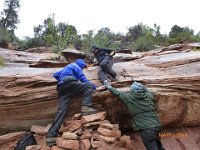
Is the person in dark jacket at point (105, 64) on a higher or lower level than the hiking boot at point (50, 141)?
higher

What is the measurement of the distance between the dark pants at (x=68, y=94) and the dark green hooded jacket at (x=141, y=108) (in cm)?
95

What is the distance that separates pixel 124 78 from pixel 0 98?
3.94 meters

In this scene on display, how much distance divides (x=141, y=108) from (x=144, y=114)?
178 millimetres

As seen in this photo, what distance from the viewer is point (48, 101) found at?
1004 centimetres

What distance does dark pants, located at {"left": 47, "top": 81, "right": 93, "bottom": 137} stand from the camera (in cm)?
919

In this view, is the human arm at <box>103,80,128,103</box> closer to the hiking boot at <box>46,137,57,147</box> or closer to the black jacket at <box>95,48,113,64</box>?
the black jacket at <box>95,48,113,64</box>

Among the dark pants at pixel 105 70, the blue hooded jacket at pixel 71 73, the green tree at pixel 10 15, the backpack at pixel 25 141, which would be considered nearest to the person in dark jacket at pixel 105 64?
the dark pants at pixel 105 70

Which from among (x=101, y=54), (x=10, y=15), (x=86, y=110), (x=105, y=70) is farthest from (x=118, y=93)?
(x=10, y=15)

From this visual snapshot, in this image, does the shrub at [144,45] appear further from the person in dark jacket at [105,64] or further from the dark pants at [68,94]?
the dark pants at [68,94]

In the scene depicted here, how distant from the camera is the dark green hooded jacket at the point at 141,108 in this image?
8.55 metres

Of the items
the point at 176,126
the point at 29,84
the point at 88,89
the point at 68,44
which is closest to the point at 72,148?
the point at 88,89

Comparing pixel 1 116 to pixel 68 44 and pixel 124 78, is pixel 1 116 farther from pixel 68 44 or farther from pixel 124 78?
pixel 68 44

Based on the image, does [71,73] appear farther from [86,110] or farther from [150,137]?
[150,137]

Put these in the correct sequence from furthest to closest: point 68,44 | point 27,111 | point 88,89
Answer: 1. point 68,44
2. point 27,111
3. point 88,89
